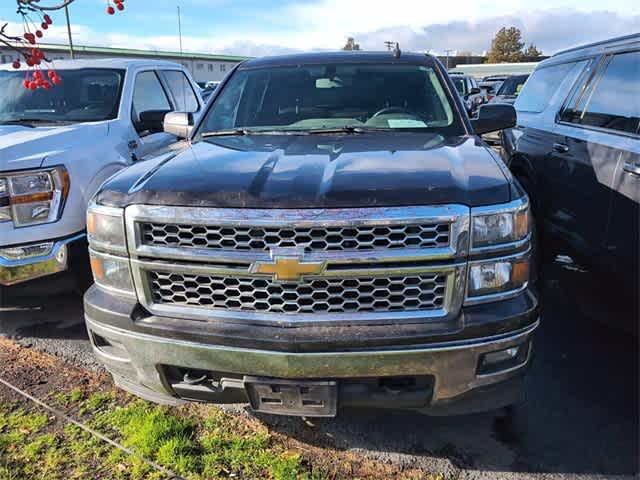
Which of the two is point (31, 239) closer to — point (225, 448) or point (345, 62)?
point (225, 448)

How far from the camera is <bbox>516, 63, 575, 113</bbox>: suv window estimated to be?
490 centimetres

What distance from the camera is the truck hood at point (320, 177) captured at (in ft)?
6.82

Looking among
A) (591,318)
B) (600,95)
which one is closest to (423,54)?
(600,95)

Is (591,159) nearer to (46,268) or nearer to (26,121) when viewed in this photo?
(46,268)

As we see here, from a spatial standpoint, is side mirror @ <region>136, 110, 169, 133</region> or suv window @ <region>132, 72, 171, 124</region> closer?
side mirror @ <region>136, 110, 169, 133</region>

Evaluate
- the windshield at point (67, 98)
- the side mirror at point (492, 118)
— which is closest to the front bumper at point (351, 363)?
the side mirror at point (492, 118)

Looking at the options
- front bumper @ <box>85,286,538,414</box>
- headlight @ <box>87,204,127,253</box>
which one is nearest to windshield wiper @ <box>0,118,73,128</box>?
headlight @ <box>87,204,127,253</box>

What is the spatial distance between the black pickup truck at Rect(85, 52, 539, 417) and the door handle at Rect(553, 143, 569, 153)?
1.99 meters

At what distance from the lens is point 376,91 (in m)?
3.65

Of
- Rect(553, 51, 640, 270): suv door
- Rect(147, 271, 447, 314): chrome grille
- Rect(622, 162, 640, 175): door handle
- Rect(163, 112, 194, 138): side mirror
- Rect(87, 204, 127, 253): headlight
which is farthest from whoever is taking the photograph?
Rect(163, 112, 194, 138): side mirror

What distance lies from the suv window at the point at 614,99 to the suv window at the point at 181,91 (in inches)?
162

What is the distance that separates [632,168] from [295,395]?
2.45 metres

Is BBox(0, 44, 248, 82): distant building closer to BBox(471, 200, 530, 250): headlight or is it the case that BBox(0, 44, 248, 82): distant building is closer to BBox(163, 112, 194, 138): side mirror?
BBox(163, 112, 194, 138): side mirror

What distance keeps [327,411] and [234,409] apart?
1.00m
